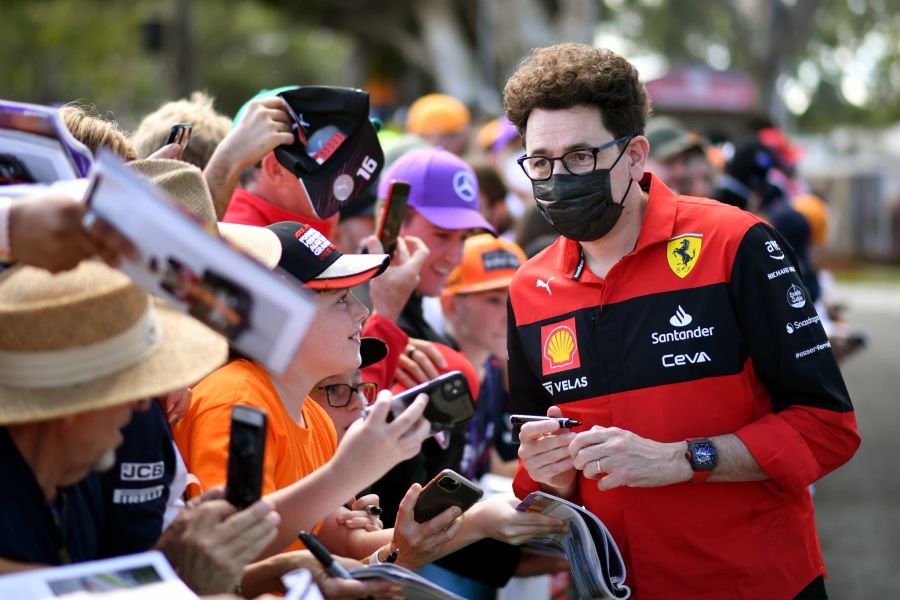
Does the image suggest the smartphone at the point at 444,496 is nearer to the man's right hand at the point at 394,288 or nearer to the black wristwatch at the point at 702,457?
the black wristwatch at the point at 702,457

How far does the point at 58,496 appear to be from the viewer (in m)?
2.63

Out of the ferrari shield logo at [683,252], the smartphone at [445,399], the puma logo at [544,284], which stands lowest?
the smartphone at [445,399]

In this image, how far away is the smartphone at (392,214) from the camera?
4539 millimetres

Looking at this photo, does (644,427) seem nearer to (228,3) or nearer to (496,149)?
(496,149)

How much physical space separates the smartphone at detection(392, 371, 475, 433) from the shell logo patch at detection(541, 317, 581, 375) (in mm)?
483

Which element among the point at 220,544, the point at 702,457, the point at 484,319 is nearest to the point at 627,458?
the point at 702,457

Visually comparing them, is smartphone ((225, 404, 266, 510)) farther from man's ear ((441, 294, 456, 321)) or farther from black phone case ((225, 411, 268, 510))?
man's ear ((441, 294, 456, 321))

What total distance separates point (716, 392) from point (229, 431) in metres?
1.40

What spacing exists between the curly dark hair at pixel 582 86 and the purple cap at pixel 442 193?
1.41 meters

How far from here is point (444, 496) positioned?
11.0 ft

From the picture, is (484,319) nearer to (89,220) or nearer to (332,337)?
(332,337)

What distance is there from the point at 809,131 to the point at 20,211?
7483 centimetres

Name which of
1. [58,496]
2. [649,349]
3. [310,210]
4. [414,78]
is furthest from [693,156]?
[414,78]

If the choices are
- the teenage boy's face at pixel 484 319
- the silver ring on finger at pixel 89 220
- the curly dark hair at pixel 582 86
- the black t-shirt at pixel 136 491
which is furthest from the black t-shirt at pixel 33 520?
the teenage boy's face at pixel 484 319
